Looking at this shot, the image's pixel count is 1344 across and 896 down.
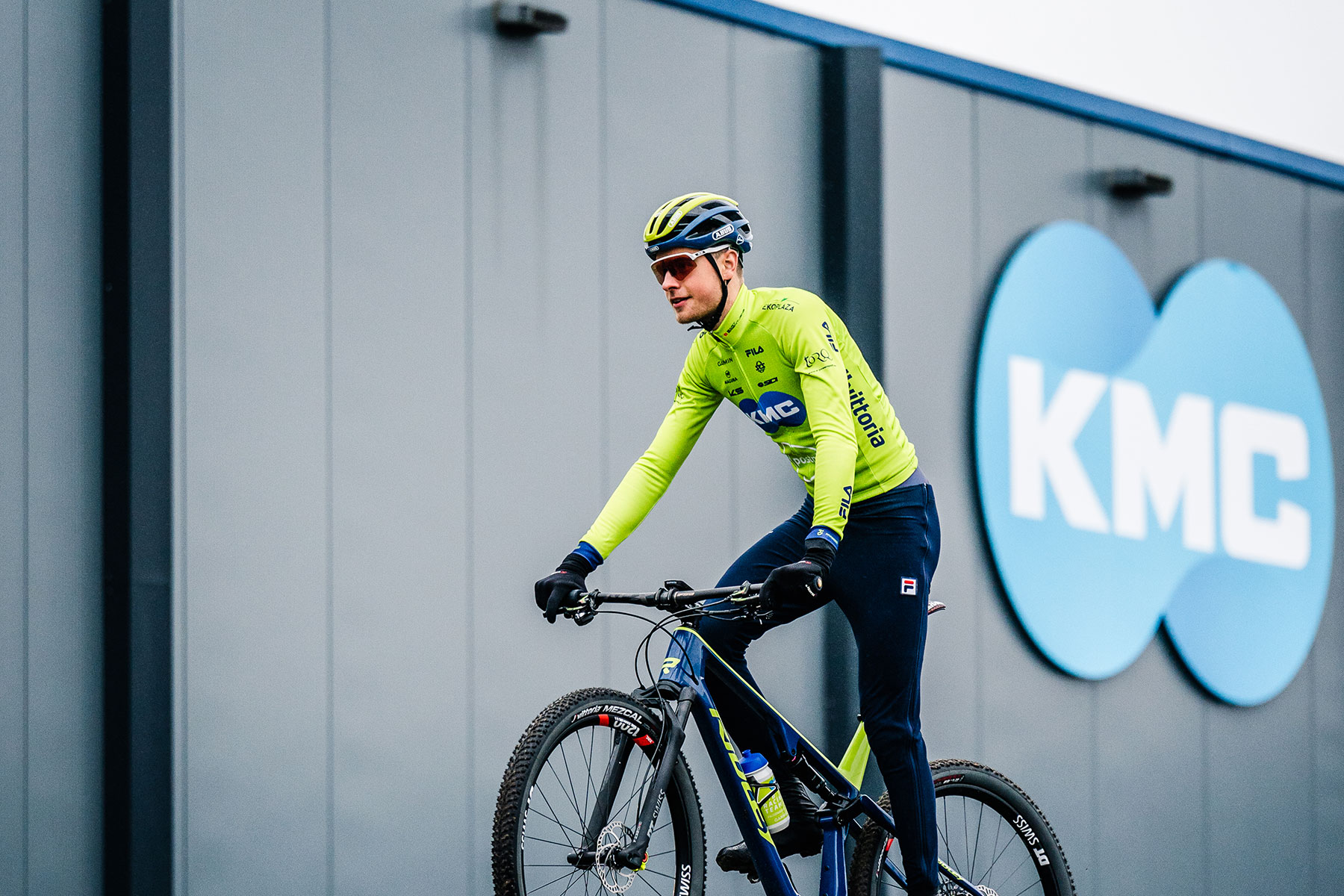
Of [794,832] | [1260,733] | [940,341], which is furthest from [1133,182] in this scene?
[794,832]

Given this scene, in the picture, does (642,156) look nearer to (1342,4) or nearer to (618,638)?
(618,638)

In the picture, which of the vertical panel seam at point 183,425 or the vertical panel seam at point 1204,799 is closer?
the vertical panel seam at point 183,425

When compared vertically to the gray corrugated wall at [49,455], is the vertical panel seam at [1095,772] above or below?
below

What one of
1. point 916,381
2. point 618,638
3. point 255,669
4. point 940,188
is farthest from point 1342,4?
point 255,669

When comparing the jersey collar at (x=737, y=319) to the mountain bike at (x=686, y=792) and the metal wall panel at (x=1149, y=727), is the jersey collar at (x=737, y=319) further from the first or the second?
the metal wall panel at (x=1149, y=727)

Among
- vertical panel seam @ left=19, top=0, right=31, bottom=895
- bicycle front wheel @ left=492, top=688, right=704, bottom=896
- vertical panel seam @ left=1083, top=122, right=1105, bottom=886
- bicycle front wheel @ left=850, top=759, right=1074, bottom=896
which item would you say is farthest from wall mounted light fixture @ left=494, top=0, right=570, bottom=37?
vertical panel seam @ left=1083, top=122, right=1105, bottom=886

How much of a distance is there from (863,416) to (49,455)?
254 centimetres

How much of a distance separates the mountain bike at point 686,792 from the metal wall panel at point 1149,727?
91.9 inches

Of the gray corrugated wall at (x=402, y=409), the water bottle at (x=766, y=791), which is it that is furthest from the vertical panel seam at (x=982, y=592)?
the water bottle at (x=766, y=791)

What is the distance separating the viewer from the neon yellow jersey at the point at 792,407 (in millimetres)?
3596

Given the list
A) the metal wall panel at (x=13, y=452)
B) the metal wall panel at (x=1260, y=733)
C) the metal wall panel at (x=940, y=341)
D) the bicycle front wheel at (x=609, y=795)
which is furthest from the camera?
the metal wall panel at (x=1260, y=733)

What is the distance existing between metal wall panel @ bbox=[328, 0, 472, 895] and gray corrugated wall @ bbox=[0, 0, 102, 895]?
0.78 metres

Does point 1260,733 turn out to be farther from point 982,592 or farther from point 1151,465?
point 982,592

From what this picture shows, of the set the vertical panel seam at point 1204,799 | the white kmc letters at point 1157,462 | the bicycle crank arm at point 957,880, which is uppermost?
the white kmc letters at point 1157,462
